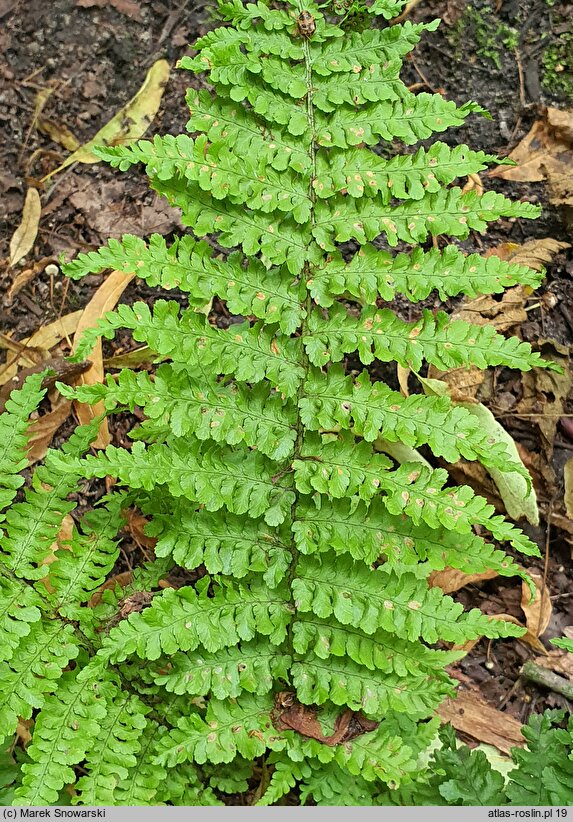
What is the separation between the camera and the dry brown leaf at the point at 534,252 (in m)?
3.79

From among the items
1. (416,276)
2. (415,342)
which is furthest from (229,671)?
(416,276)

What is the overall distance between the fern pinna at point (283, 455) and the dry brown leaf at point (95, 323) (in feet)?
2.46

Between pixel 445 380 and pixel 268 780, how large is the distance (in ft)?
6.72

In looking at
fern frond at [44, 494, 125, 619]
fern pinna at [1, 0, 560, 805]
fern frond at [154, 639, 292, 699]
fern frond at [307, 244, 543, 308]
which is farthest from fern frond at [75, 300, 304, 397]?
fern frond at [154, 639, 292, 699]

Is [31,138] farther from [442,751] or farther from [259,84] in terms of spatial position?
[442,751]

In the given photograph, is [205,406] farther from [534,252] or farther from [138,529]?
[534,252]

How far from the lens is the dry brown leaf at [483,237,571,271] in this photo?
3.79 metres

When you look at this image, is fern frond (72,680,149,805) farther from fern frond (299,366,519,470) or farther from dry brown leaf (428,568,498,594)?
dry brown leaf (428,568,498,594)

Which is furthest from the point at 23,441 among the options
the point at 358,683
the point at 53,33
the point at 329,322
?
the point at 53,33

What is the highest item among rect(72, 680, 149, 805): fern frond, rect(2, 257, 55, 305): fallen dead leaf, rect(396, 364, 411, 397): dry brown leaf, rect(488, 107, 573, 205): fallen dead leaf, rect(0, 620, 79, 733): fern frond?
rect(488, 107, 573, 205): fallen dead leaf

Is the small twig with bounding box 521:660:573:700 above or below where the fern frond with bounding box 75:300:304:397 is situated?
below

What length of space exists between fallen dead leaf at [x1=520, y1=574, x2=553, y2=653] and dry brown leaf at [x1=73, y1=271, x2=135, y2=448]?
222 centimetres

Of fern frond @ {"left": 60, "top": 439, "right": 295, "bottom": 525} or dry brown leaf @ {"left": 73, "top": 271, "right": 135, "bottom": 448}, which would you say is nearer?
fern frond @ {"left": 60, "top": 439, "right": 295, "bottom": 525}

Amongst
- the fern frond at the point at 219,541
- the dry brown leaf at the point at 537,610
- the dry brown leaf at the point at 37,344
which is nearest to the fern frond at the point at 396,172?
the fern frond at the point at 219,541
